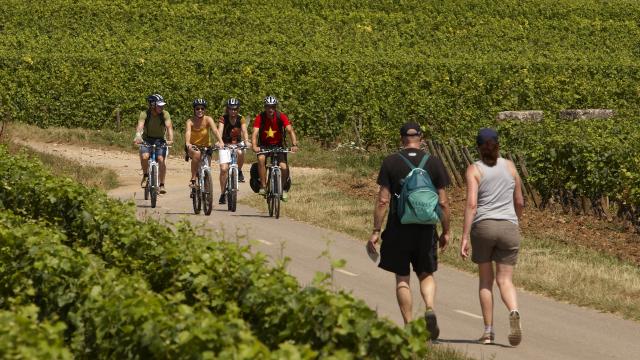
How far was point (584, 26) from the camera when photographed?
58750 mm

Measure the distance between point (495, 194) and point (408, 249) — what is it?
0.82 metres

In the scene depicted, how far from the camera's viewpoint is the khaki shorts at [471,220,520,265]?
39.2 ft

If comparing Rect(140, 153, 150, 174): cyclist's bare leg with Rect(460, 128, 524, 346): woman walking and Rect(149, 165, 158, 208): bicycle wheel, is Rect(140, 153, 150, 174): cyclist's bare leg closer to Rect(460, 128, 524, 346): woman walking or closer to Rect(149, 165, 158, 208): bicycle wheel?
Rect(149, 165, 158, 208): bicycle wheel


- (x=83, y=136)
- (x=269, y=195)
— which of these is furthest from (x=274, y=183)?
(x=83, y=136)

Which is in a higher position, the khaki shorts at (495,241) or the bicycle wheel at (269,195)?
the khaki shorts at (495,241)

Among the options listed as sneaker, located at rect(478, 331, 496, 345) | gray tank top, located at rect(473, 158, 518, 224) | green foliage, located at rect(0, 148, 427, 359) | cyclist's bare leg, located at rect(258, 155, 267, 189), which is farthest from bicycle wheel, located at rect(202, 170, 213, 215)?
gray tank top, located at rect(473, 158, 518, 224)

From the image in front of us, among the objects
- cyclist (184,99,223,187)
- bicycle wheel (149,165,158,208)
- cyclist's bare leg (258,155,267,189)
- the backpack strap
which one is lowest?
bicycle wheel (149,165,158,208)

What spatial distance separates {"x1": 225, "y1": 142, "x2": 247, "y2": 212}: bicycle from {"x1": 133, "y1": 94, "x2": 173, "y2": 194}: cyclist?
3.08ft

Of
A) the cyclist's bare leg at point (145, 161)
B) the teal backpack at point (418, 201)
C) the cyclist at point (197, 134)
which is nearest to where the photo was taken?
the teal backpack at point (418, 201)

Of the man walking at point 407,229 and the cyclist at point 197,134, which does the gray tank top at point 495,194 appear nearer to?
the man walking at point 407,229

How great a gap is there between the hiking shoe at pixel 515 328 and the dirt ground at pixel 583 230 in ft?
22.3

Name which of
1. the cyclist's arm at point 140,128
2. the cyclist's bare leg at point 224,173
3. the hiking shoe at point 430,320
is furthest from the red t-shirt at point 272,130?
the hiking shoe at point 430,320

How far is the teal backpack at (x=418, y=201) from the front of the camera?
11.7 metres

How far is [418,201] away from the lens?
11664 mm
